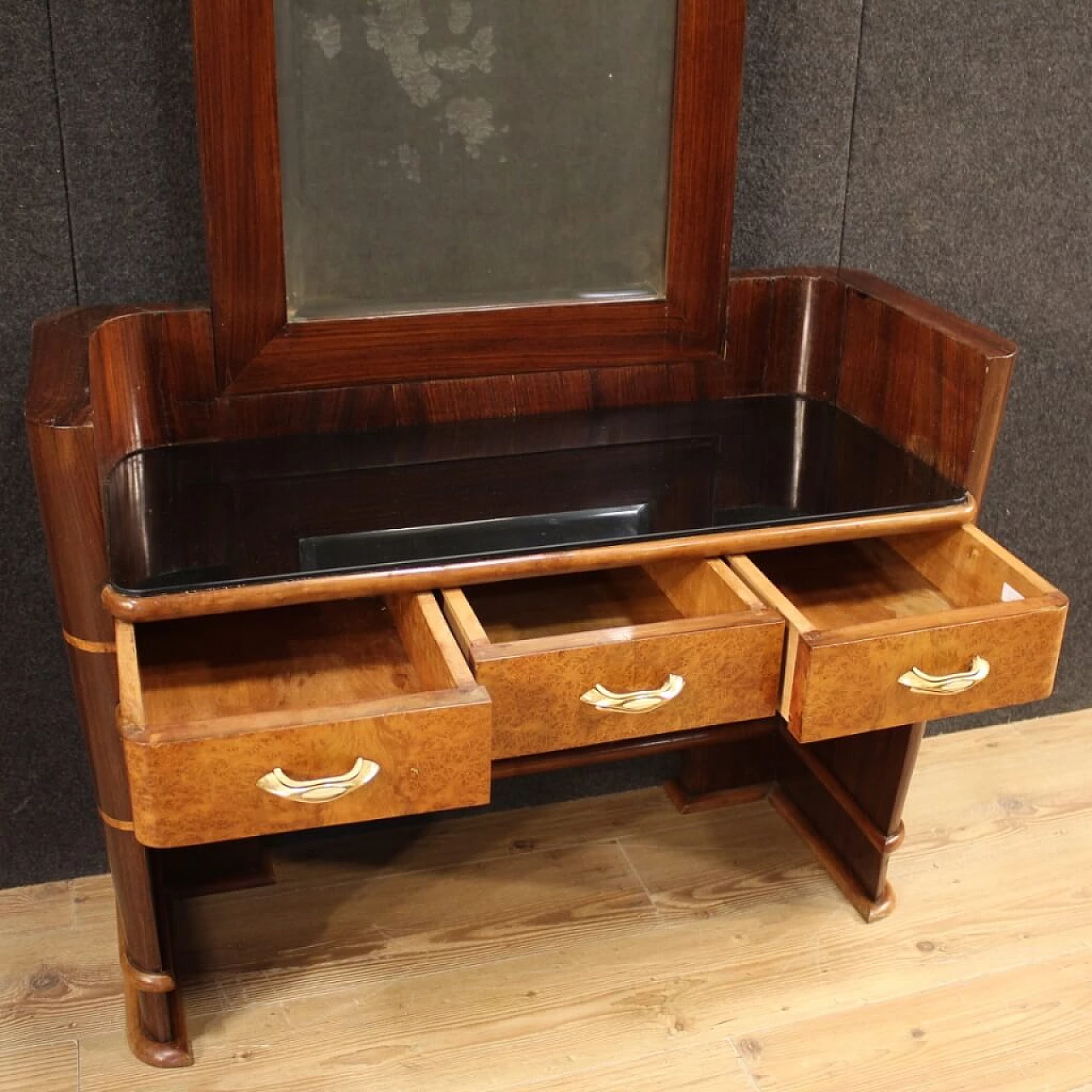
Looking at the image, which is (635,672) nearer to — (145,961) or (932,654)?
(932,654)

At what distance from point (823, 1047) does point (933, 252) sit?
0.91 m

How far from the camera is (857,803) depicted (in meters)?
1.51

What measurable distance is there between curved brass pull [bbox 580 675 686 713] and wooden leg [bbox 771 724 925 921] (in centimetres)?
41

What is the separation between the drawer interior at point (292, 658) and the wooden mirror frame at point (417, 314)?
0.78ft

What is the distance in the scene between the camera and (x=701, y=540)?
1.13 m

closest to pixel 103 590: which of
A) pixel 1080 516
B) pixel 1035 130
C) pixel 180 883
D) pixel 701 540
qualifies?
pixel 701 540

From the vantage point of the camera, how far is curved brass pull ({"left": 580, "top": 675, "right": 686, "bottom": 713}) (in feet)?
3.49

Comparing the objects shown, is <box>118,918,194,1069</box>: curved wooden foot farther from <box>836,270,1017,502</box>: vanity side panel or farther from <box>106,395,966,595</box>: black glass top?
<box>836,270,1017,502</box>: vanity side panel

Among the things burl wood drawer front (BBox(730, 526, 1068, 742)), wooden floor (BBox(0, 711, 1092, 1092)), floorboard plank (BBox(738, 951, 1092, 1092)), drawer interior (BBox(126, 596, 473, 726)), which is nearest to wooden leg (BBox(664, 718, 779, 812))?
A: wooden floor (BBox(0, 711, 1092, 1092))

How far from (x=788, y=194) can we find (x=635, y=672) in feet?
2.17

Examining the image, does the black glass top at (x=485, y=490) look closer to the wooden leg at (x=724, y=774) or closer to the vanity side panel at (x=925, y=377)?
the vanity side panel at (x=925, y=377)

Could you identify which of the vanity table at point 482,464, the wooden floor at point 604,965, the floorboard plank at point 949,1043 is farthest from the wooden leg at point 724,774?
the floorboard plank at point 949,1043

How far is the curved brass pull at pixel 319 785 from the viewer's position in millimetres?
968

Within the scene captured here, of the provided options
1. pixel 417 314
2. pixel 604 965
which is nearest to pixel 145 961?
pixel 604 965
